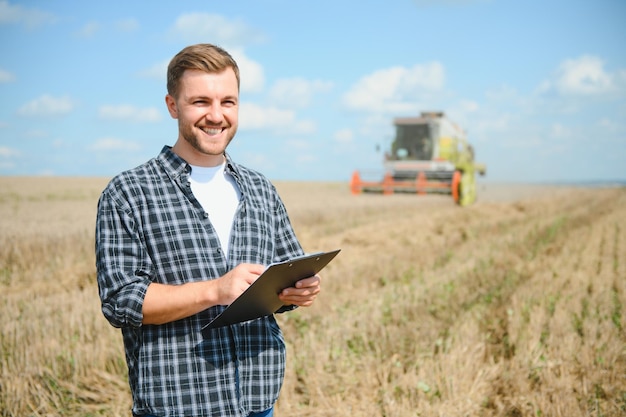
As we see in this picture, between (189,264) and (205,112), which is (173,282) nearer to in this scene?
(189,264)

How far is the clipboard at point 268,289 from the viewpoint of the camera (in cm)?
165

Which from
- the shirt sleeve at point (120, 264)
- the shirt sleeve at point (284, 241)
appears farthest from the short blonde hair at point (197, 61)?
the shirt sleeve at point (284, 241)

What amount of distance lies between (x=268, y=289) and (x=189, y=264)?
283 millimetres

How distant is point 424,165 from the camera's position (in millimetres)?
20844

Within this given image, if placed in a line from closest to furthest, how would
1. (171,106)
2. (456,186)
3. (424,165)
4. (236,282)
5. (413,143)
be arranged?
(236,282) < (171,106) < (456,186) < (424,165) < (413,143)

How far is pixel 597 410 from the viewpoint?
3695 mm

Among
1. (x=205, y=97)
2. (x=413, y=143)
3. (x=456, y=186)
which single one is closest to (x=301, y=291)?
(x=205, y=97)

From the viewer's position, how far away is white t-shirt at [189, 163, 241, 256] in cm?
193

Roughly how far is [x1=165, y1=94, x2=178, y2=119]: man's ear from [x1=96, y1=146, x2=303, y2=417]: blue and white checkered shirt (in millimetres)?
136

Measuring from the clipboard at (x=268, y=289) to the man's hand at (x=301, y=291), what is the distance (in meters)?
0.02

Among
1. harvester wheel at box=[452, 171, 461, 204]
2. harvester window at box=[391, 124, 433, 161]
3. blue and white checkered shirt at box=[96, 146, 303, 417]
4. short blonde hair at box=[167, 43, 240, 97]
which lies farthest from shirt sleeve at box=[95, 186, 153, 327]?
harvester window at box=[391, 124, 433, 161]

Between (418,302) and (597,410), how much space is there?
9.04 ft

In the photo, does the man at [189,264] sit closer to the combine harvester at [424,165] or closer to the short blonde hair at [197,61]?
the short blonde hair at [197,61]

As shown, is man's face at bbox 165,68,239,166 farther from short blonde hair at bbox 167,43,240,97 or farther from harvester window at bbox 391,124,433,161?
harvester window at bbox 391,124,433,161
